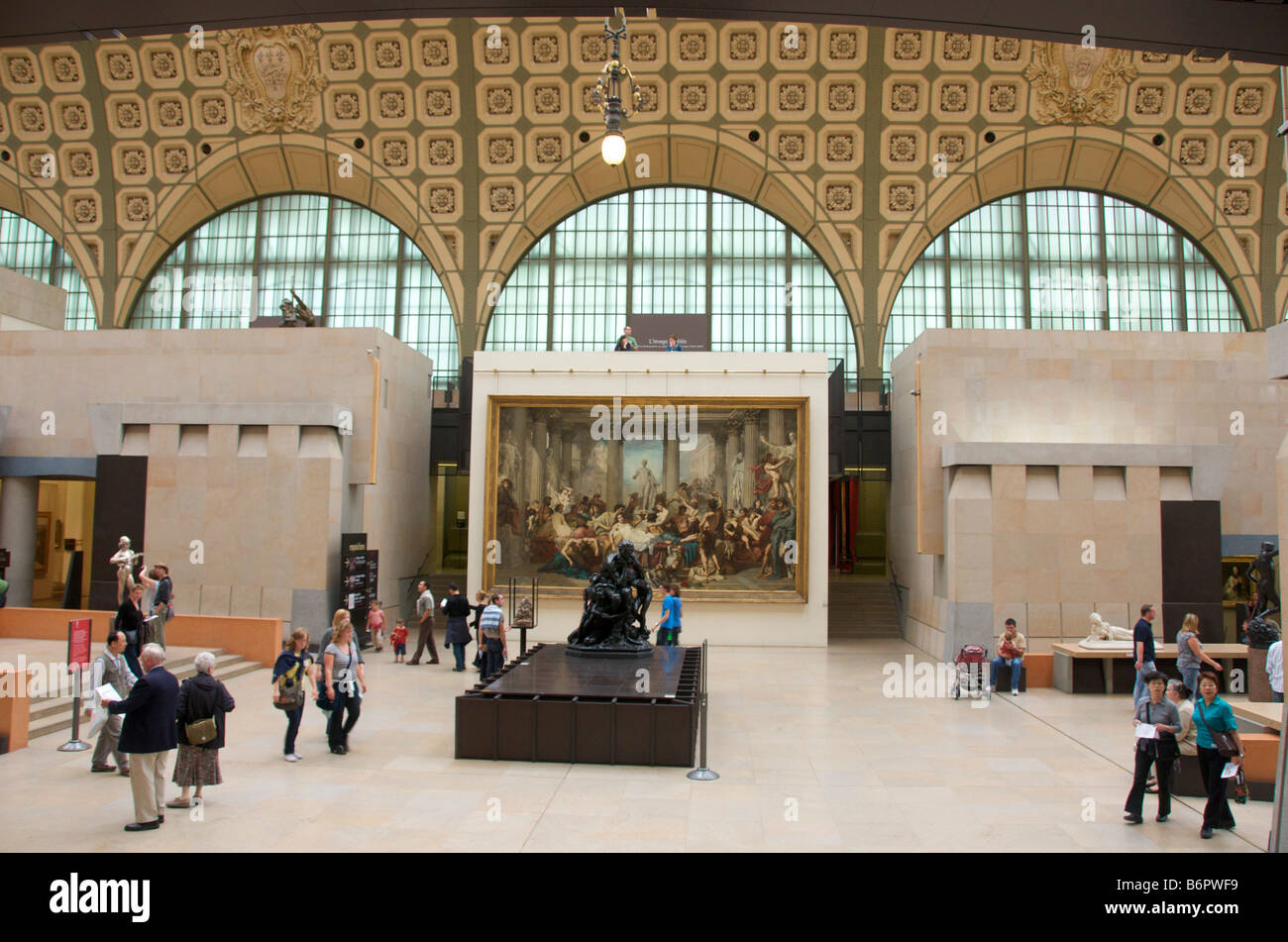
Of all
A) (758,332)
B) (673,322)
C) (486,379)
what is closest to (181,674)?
(486,379)

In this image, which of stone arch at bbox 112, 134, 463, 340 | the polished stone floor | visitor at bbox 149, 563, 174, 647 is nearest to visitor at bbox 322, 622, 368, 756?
the polished stone floor

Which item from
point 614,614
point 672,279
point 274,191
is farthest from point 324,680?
point 274,191

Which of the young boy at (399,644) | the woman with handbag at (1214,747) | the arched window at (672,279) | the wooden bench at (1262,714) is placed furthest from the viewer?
the arched window at (672,279)

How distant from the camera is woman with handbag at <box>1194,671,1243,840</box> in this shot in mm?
8020

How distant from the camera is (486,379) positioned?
21641mm

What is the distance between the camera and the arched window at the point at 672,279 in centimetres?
2945

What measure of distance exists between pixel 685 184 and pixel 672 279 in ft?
11.0

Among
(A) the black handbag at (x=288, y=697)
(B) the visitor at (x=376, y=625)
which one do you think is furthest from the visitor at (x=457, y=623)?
(A) the black handbag at (x=288, y=697)

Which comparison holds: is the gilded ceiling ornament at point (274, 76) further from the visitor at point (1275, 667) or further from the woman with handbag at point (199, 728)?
the visitor at point (1275, 667)

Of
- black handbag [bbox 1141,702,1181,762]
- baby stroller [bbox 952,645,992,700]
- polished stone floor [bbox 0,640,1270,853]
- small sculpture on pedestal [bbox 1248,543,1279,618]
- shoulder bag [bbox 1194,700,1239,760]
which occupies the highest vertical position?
small sculpture on pedestal [bbox 1248,543,1279,618]

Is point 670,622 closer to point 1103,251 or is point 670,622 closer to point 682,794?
point 682,794

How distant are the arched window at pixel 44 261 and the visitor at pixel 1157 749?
33.1 meters

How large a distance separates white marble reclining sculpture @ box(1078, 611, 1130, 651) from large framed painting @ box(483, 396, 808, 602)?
21.3 feet

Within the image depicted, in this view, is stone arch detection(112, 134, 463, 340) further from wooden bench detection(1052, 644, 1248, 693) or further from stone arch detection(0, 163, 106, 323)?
wooden bench detection(1052, 644, 1248, 693)
